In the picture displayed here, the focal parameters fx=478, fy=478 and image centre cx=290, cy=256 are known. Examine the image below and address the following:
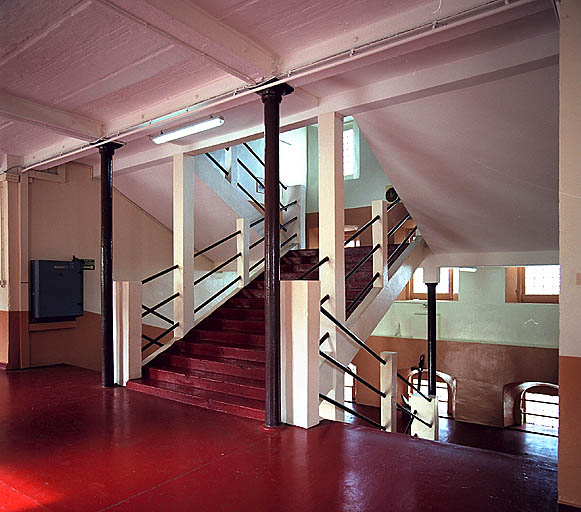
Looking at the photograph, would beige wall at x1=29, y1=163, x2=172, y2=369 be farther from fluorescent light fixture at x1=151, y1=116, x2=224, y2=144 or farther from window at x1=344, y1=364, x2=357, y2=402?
window at x1=344, y1=364, x2=357, y2=402

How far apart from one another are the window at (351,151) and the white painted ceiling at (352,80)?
4.09 m

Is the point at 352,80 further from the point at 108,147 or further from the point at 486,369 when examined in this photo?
the point at 486,369

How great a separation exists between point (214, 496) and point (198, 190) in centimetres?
536

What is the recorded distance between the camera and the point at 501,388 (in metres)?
10.2

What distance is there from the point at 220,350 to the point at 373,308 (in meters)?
1.98

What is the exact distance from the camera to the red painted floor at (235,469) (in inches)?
113

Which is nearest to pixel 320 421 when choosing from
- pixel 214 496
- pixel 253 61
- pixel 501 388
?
pixel 214 496

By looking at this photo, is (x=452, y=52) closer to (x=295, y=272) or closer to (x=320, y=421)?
(x=320, y=421)

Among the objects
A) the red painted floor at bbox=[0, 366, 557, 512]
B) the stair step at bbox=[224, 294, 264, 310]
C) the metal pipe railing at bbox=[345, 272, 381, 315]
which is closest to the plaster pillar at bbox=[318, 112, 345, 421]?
the metal pipe railing at bbox=[345, 272, 381, 315]

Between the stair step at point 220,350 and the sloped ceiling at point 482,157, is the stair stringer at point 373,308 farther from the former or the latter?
the stair step at point 220,350

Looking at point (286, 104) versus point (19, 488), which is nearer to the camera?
point (19, 488)

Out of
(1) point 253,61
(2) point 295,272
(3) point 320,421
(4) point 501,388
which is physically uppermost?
(1) point 253,61

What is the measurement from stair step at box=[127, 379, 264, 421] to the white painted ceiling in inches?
116

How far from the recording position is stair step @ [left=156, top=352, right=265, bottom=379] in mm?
5275
